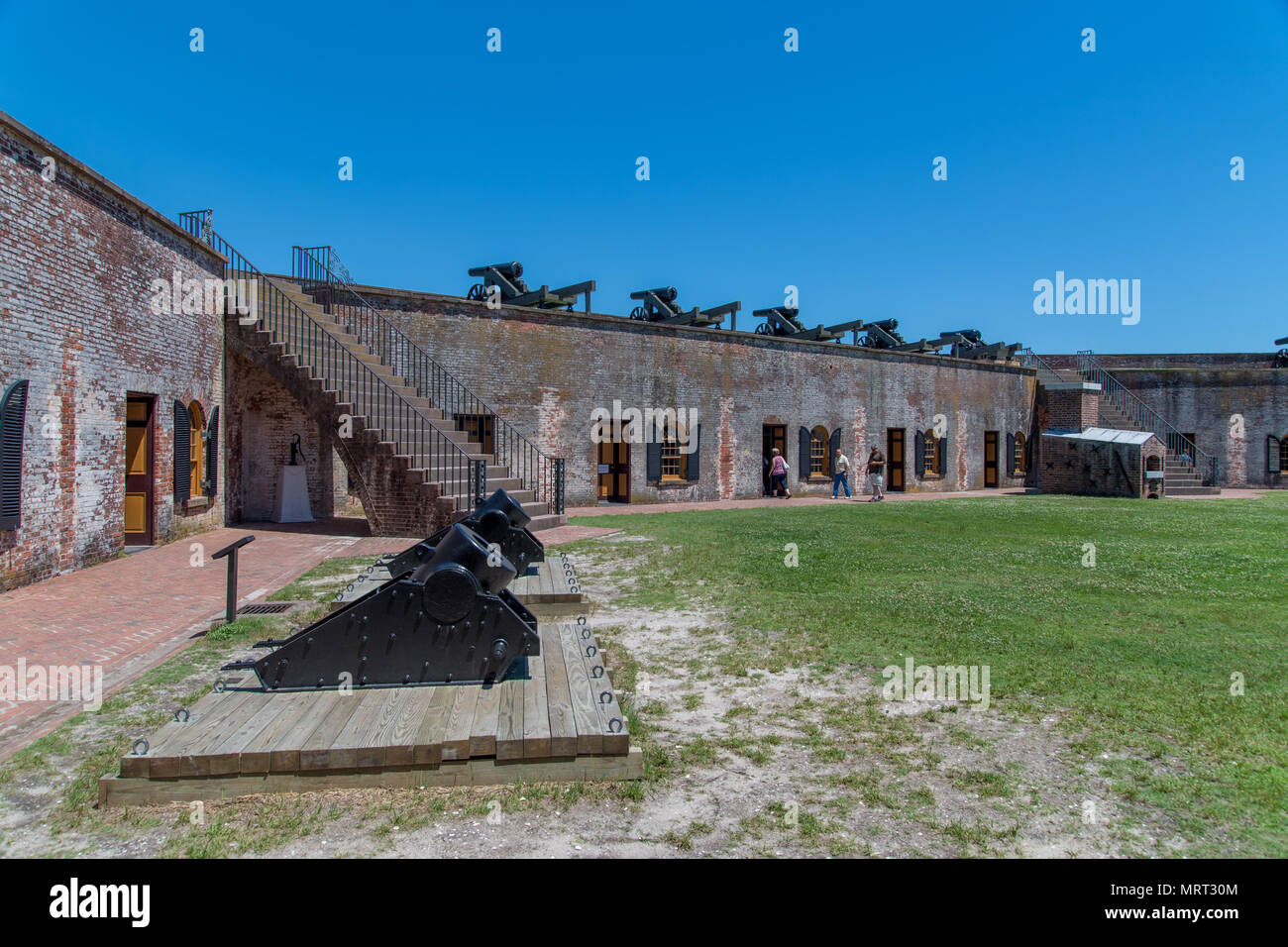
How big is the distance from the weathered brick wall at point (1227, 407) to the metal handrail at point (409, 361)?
25251 mm

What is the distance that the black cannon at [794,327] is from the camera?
25.1 metres

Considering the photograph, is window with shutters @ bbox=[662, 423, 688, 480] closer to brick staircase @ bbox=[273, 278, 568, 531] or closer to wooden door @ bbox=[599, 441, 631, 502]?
wooden door @ bbox=[599, 441, 631, 502]

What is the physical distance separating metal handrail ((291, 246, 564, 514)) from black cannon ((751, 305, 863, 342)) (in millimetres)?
10650

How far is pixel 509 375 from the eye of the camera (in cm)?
1816

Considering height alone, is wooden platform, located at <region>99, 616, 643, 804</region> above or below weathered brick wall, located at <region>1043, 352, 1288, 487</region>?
below

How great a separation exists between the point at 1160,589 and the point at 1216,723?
4289mm

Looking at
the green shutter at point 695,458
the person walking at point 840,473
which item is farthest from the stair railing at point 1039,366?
the green shutter at point 695,458

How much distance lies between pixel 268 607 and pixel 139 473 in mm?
5877

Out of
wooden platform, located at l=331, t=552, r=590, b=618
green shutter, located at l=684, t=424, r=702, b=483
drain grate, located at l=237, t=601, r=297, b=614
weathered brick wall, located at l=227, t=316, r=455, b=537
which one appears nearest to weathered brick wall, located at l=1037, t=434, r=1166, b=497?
green shutter, located at l=684, t=424, r=702, b=483

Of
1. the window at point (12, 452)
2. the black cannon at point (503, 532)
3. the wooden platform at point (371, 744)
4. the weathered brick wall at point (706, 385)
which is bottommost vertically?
the wooden platform at point (371, 744)

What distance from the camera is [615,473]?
20.4 m

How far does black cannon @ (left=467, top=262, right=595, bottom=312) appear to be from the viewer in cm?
1873

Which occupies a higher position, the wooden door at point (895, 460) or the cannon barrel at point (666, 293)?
the cannon barrel at point (666, 293)

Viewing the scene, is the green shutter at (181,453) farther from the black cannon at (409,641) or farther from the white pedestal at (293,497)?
the black cannon at (409,641)
